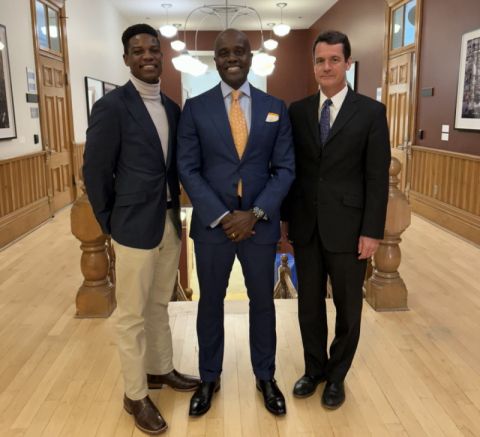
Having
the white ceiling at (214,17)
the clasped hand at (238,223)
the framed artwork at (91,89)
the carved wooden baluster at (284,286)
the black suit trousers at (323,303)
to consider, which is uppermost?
the white ceiling at (214,17)

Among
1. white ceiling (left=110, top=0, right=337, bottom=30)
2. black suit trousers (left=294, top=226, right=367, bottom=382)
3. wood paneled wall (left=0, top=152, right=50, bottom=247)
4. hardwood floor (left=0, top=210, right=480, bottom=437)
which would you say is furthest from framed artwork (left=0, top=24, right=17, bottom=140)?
white ceiling (left=110, top=0, right=337, bottom=30)

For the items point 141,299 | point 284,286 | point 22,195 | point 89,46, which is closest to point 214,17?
point 89,46

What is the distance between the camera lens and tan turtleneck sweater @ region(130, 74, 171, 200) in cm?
194

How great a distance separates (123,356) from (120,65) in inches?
411

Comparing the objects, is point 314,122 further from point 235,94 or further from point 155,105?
point 155,105

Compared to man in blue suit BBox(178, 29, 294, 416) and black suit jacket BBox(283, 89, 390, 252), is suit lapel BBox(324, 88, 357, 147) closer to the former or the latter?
black suit jacket BBox(283, 89, 390, 252)

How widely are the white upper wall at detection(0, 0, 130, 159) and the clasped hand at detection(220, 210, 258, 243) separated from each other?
14.0 ft

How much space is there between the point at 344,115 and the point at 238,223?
1.99 ft

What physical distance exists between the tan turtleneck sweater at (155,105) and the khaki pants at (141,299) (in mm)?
318

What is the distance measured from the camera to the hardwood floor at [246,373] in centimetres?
207

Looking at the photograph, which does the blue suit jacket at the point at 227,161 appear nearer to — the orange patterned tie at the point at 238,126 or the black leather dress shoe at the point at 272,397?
the orange patterned tie at the point at 238,126

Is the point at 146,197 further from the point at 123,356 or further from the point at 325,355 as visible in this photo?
the point at 325,355

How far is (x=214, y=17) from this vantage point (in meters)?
11.4

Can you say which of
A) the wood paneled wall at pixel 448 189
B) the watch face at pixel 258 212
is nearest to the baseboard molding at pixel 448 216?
the wood paneled wall at pixel 448 189
